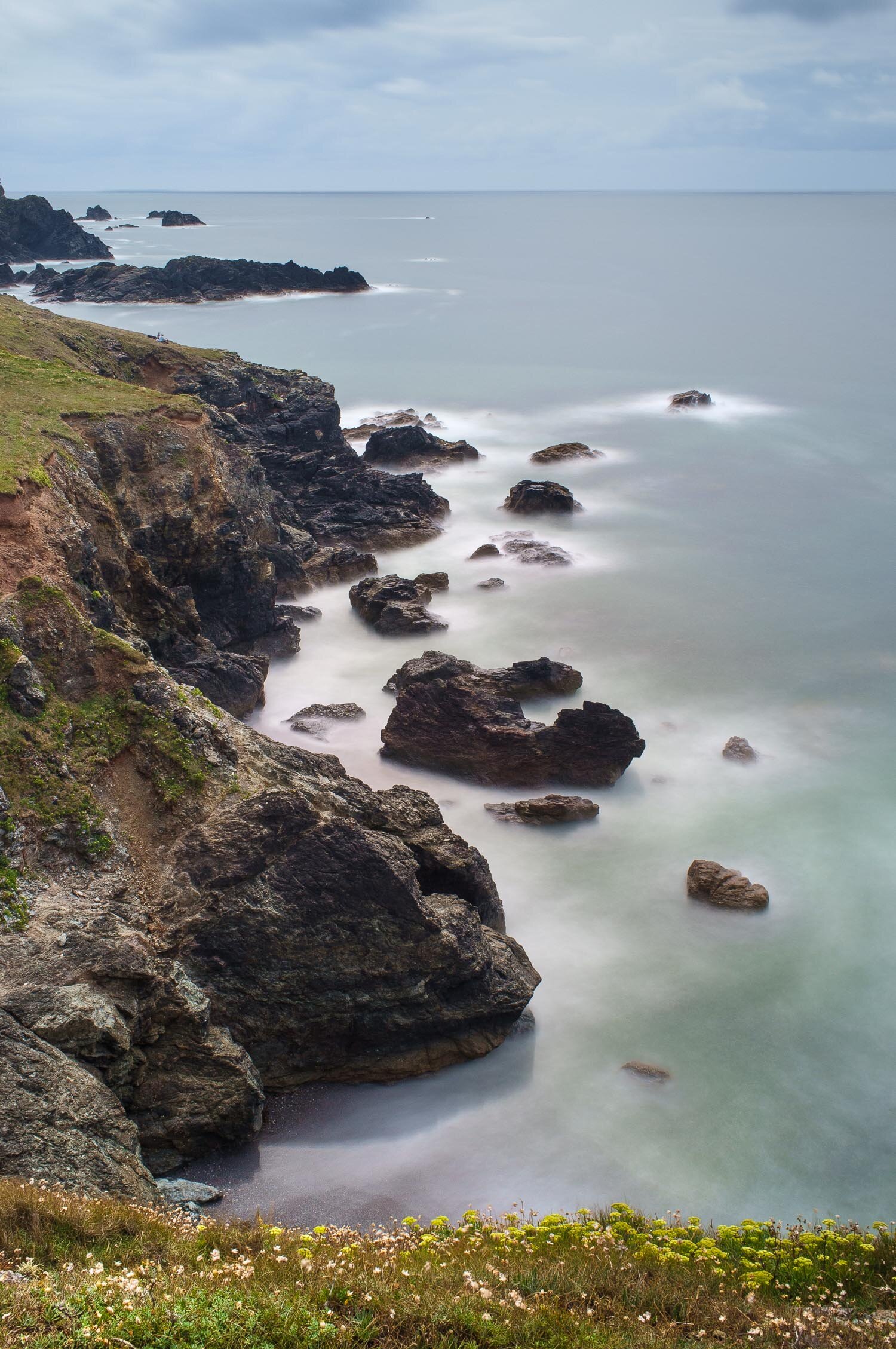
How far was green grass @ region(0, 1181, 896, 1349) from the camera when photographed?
25.6 ft

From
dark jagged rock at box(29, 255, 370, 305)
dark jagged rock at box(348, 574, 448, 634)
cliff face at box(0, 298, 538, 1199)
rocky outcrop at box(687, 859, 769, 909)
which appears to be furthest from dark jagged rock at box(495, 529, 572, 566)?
dark jagged rock at box(29, 255, 370, 305)

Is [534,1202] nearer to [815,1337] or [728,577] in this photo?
[815,1337]

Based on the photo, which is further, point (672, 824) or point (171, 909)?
point (672, 824)

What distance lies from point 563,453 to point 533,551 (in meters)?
17.1

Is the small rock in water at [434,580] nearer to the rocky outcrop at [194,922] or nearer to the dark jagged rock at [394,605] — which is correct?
the dark jagged rock at [394,605]

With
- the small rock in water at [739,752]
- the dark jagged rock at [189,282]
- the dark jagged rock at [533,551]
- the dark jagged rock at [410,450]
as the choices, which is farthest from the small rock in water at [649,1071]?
the dark jagged rock at [189,282]

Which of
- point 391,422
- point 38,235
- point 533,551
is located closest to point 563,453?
point 391,422

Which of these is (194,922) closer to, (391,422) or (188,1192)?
(188,1192)

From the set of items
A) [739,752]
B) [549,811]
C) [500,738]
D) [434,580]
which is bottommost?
[549,811]

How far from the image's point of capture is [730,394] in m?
74.4

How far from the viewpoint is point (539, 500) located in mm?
47156

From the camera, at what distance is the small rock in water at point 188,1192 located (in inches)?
502

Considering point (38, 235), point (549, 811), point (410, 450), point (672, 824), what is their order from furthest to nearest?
1. point (38, 235)
2. point (410, 450)
3. point (672, 824)
4. point (549, 811)

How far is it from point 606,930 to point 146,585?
14559 millimetres
